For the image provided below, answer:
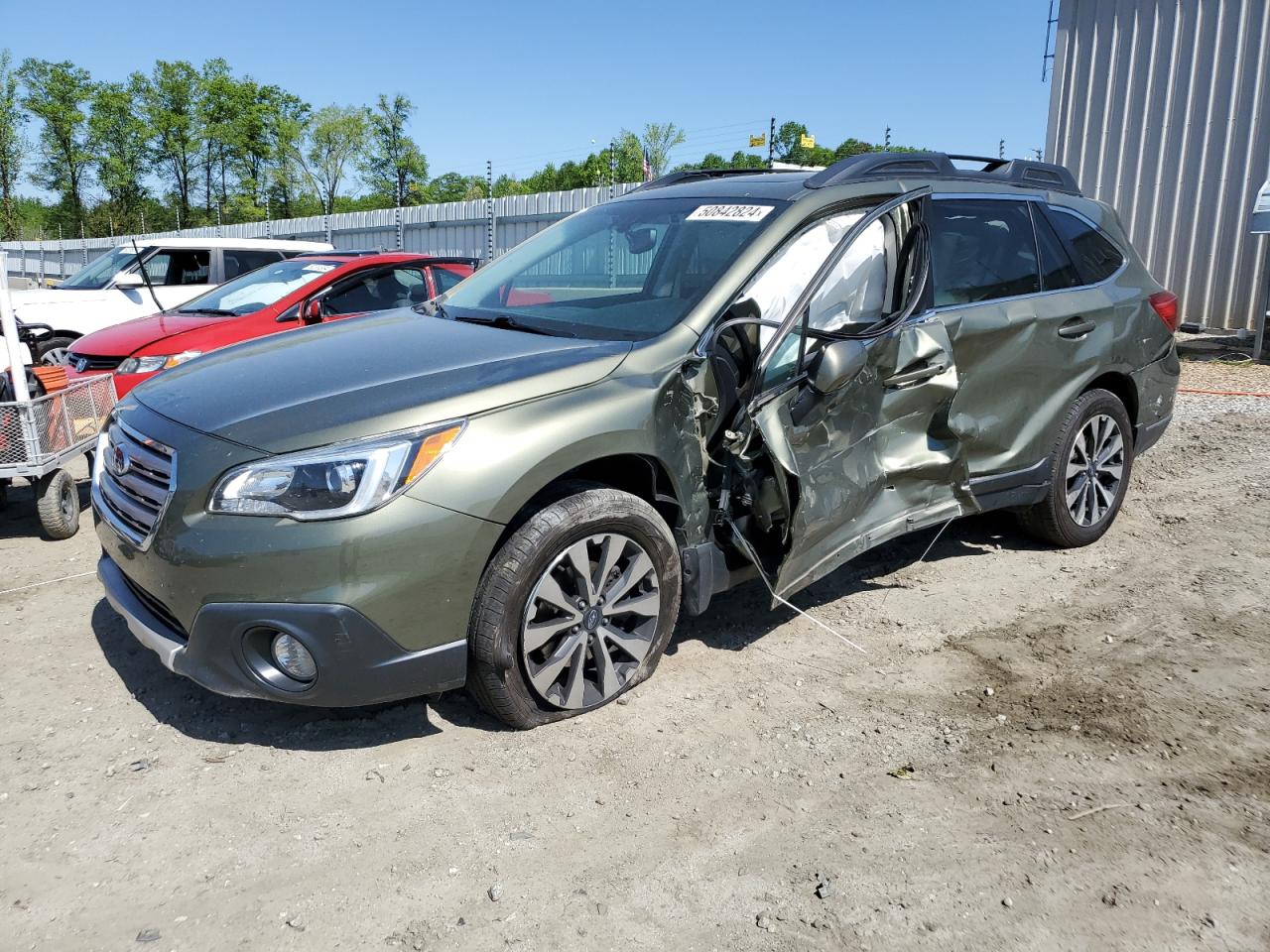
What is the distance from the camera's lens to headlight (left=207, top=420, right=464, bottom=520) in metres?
2.85

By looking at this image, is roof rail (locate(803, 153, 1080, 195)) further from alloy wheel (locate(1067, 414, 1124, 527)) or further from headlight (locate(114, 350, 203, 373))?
headlight (locate(114, 350, 203, 373))

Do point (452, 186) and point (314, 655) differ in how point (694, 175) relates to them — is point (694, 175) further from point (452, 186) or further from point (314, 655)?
point (452, 186)

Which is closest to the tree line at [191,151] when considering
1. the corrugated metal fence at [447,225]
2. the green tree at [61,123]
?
the green tree at [61,123]

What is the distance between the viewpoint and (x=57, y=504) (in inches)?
219

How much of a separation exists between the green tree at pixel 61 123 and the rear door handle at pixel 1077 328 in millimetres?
72581

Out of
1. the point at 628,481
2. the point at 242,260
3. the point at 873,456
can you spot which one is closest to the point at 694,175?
the point at 873,456

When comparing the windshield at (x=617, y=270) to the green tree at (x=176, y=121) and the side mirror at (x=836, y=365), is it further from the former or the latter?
the green tree at (x=176, y=121)

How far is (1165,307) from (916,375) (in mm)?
2255

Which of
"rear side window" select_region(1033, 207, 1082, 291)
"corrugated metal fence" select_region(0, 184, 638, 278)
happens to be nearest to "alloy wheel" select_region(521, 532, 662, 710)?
"rear side window" select_region(1033, 207, 1082, 291)

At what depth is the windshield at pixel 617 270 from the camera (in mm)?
3715

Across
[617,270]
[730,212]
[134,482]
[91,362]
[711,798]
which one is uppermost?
[730,212]

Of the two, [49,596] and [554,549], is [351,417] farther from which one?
[49,596]

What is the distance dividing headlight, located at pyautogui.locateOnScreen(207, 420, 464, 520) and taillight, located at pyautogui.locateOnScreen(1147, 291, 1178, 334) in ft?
14.1

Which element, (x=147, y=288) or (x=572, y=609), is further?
(x=147, y=288)
